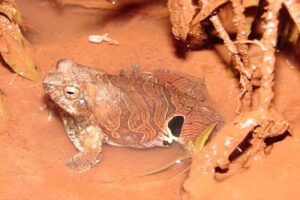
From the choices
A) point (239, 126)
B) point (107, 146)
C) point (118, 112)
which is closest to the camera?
point (239, 126)

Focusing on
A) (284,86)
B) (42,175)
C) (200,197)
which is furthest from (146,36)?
(200,197)

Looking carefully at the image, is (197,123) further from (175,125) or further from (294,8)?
(294,8)

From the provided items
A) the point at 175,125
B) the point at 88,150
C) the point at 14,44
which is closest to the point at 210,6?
the point at 175,125

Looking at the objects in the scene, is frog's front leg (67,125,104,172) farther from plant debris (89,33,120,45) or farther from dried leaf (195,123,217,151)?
plant debris (89,33,120,45)

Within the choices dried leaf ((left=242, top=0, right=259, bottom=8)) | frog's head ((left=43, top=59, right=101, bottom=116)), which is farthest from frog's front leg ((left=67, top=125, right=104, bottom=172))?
dried leaf ((left=242, top=0, right=259, bottom=8))

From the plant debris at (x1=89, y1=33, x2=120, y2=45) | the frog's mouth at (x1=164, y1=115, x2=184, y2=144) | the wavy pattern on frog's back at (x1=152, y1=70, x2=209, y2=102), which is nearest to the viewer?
the frog's mouth at (x1=164, y1=115, x2=184, y2=144)

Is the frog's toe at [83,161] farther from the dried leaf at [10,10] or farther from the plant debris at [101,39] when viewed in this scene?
the plant debris at [101,39]

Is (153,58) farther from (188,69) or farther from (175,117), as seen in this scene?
(175,117)
